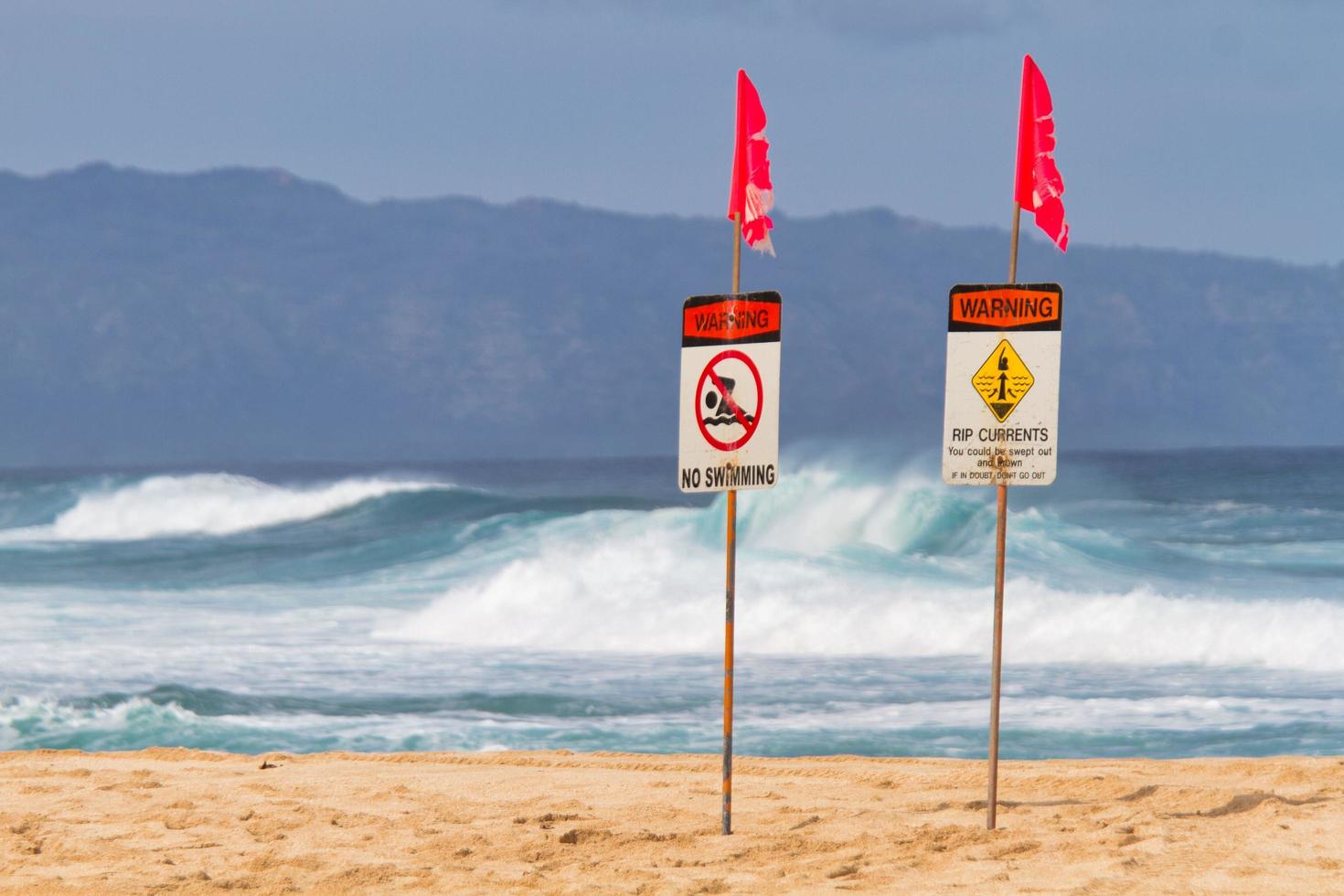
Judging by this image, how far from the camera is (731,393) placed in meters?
6.61

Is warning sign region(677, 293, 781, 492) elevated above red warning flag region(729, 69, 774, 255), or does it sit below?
below

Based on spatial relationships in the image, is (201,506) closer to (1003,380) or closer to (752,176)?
(752,176)

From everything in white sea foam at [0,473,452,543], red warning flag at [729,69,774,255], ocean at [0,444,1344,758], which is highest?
red warning flag at [729,69,774,255]

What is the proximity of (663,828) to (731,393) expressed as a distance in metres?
2.12

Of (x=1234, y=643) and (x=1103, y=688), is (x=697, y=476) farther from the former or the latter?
(x=1234, y=643)

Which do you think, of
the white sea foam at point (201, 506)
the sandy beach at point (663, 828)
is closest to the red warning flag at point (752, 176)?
the sandy beach at point (663, 828)

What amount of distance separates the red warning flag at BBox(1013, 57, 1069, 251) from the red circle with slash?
1488 millimetres

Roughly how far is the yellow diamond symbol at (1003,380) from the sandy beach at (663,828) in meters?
1.95

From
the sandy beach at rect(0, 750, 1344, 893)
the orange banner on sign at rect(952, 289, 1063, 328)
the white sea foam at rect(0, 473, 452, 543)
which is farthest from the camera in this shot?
the white sea foam at rect(0, 473, 452, 543)

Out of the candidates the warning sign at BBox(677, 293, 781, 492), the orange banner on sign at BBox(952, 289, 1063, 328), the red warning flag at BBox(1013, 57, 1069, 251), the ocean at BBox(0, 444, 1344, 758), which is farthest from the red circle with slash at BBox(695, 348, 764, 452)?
the ocean at BBox(0, 444, 1344, 758)

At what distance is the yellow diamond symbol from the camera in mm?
6555

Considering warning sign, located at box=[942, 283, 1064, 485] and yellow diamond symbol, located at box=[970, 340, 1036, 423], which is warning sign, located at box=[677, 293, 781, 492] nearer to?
warning sign, located at box=[942, 283, 1064, 485]

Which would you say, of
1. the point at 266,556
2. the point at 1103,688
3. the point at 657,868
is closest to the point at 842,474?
the point at 266,556

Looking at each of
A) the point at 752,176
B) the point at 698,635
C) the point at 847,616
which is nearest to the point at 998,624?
the point at 752,176
